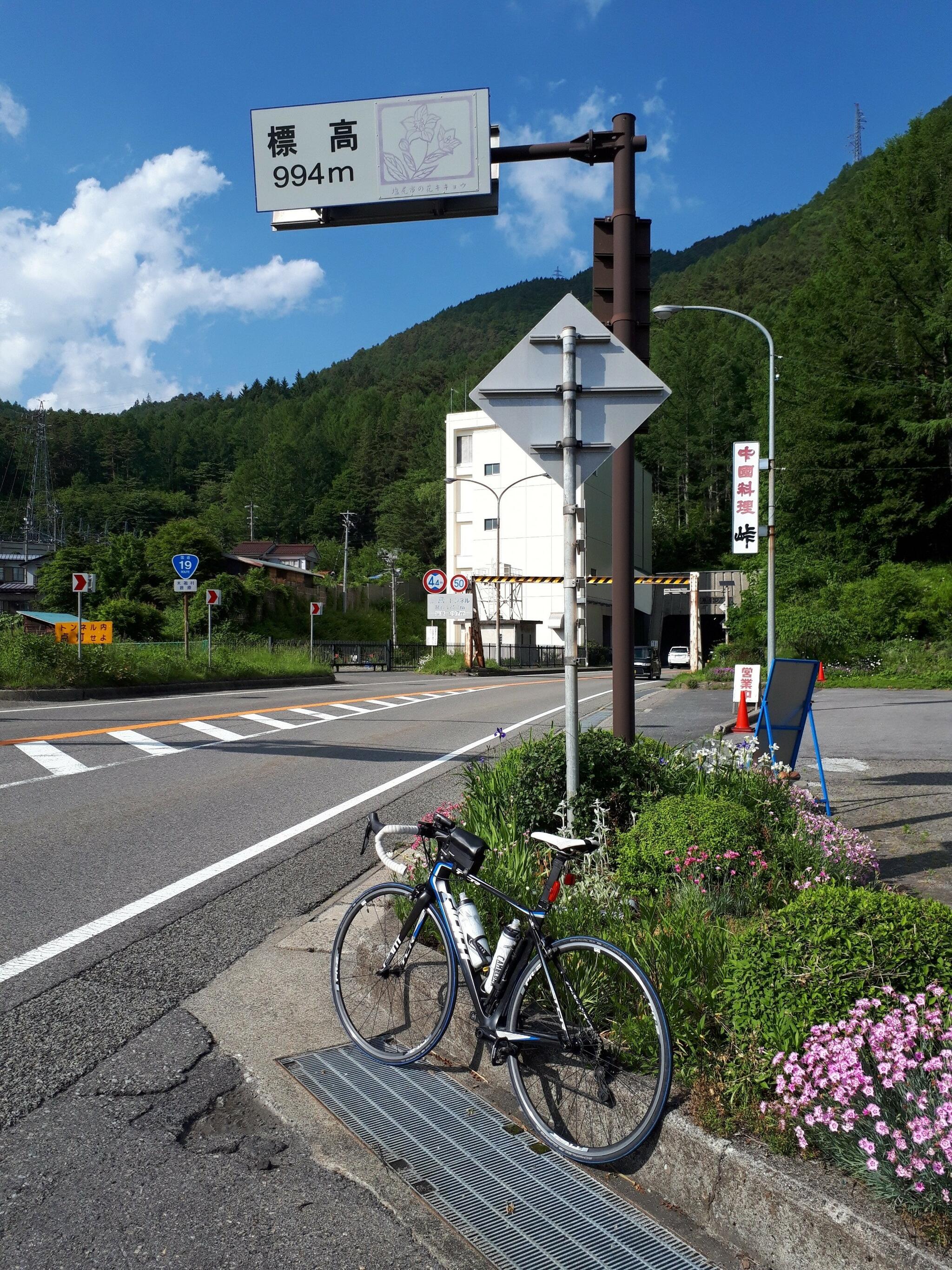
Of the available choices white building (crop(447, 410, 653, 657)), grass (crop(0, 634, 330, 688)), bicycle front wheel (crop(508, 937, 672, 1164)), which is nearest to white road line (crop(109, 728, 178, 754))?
grass (crop(0, 634, 330, 688))

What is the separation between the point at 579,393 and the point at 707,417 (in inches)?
3359

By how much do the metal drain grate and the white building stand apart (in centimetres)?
5358

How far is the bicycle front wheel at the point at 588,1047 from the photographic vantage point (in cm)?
296

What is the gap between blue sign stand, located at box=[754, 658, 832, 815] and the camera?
7.90 metres

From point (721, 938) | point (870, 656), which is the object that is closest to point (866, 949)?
point (721, 938)

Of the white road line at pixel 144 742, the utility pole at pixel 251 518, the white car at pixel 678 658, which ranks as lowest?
the white car at pixel 678 658

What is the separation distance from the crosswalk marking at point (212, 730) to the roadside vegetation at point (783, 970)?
32.2 feet

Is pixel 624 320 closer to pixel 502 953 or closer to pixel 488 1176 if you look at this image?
pixel 502 953

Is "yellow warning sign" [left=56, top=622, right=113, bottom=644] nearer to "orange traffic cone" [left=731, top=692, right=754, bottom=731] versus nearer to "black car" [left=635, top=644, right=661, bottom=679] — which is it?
"orange traffic cone" [left=731, top=692, right=754, bottom=731]

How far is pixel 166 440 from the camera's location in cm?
13400

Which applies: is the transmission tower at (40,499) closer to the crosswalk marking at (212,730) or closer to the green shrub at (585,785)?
the crosswalk marking at (212,730)

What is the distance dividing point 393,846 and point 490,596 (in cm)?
A: 5674

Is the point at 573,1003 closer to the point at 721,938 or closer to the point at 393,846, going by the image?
the point at 721,938

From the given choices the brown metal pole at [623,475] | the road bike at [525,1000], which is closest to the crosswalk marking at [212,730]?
the brown metal pole at [623,475]
